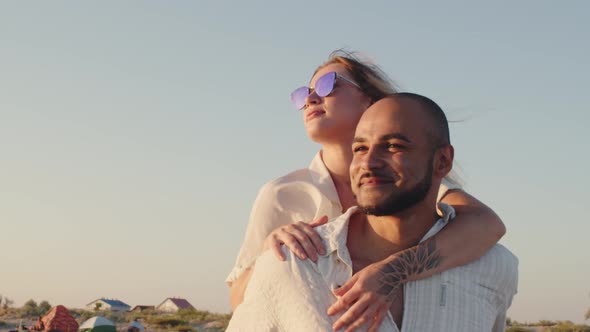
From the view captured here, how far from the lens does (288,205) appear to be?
4.85m

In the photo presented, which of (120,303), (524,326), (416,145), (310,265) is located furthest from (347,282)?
(120,303)

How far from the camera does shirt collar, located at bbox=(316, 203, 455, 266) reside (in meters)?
3.19

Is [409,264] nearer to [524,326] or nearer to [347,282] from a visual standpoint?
[347,282]

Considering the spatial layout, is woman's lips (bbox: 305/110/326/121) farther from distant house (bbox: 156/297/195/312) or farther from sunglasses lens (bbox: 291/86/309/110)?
distant house (bbox: 156/297/195/312)

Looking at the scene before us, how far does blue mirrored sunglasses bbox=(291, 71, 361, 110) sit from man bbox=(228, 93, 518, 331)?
1585 millimetres

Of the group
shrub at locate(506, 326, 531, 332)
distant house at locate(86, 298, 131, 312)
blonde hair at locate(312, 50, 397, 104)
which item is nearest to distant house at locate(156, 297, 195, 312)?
distant house at locate(86, 298, 131, 312)

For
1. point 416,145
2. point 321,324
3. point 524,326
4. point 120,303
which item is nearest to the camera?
point 321,324

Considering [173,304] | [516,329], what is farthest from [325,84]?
[173,304]

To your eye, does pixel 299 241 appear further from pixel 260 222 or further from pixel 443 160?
pixel 260 222

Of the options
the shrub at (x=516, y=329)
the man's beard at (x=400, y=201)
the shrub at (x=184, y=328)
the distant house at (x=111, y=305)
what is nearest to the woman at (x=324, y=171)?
the man's beard at (x=400, y=201)

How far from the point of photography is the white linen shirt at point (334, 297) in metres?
3.04

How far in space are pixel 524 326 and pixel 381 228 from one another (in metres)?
27.1

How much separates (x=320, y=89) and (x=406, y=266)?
2027 mm

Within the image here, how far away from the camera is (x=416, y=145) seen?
322 centimetres
